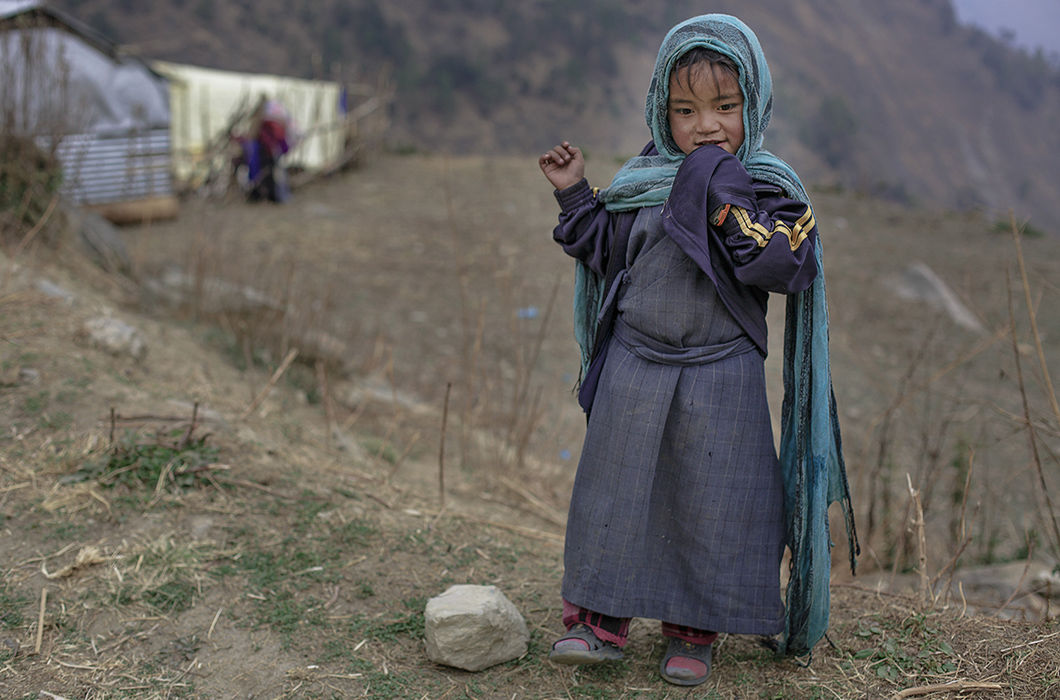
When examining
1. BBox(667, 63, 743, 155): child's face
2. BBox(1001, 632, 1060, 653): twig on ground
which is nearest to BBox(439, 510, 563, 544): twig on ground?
BBox(1001, 632, 1060, 653): twig on ground

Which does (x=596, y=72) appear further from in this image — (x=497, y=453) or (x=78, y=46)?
(x=497, y=453)

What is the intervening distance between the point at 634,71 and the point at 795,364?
39.3m

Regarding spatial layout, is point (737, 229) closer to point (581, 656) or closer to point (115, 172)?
point (581, 656)

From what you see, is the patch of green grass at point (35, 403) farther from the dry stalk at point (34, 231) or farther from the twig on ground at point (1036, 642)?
the twig on ground at point (1036, 642)

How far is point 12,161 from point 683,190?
4.41 m

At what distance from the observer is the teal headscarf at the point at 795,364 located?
1859 millimetres

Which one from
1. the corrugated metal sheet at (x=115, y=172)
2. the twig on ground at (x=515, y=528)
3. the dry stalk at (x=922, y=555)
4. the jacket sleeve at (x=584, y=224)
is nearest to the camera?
the jacket sleeve at (x=584, y=224)

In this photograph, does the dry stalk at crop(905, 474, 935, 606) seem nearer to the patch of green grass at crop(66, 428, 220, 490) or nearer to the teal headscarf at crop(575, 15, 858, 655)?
the teal headscarf at crop(575, 15, 858, 655)

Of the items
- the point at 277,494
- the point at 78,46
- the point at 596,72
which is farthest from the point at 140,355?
the point at 596,72

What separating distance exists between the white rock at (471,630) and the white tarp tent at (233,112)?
8197 mm

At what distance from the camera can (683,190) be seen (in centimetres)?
183

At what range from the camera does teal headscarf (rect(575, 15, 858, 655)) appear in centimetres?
186

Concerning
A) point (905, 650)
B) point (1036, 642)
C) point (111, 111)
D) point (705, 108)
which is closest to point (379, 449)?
point (905, 650)

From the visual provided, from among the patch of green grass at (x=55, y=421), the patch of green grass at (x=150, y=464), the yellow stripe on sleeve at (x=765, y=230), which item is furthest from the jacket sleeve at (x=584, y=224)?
the patch of green grass at (x=55, y=421)
